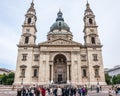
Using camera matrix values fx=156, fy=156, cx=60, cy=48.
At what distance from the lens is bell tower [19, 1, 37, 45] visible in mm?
43250

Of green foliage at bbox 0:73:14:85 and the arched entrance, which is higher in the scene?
the arched entrance

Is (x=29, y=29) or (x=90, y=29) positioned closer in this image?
(x=29, y=29)

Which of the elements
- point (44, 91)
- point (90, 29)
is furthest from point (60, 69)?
point (44, 91)

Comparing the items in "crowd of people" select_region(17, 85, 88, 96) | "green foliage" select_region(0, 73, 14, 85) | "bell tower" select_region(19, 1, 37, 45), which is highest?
"bell tower" select_region(19, 1, 37, 45)

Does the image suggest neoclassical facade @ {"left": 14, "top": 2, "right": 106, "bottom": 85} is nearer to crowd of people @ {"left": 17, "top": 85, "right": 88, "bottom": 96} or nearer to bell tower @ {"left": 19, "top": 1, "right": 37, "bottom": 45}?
bell tower @ {"left": 19, "top": 1, "right": 37, "bottom": 45}

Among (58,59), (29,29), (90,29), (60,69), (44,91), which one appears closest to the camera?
(44,91)

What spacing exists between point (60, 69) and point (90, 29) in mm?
14366

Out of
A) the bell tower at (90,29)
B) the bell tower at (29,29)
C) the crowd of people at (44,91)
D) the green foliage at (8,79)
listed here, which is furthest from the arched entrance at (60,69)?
the green foliage at (8,79)

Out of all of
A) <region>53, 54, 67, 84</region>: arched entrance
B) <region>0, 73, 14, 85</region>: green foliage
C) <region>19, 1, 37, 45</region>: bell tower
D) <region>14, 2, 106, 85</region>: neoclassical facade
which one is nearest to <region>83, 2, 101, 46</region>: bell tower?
<region>14, 2, 106, 85</region>: neoclassical facade

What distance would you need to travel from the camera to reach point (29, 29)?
146 ft

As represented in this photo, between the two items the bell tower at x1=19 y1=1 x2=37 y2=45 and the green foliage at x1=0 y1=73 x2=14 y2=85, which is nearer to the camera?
the bell tower at x1=19 y1=1 x2=37 y2=45

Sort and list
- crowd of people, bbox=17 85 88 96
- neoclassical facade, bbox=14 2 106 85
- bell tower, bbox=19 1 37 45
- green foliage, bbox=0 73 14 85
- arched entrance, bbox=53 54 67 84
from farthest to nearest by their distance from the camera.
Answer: green foliage, bbox=0 73 14 85 → arched entrance, bbox=53 54 67 84 → bell tower, bbox=19 1 37 45 → neoclassical facade, bbox=14 2 106 85 → crowd of people, bbox=17 85 88 96

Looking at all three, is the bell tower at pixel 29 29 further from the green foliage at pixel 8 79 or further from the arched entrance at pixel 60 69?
the green foliage at pixel 8 79

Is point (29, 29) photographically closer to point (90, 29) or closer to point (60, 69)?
point (60, 69)
